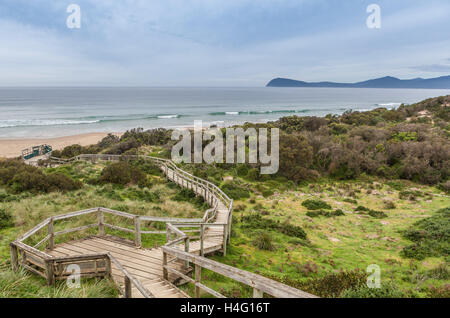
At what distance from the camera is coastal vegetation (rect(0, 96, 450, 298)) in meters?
7.09

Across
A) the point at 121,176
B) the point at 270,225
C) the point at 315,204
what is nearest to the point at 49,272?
the point at 270,225

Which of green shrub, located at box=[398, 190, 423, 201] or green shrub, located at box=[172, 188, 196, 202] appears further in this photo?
green shrub, located at box=[398, 190, 423, 201]

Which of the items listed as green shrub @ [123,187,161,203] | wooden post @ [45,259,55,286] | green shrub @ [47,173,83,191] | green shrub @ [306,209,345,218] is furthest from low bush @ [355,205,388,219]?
green shrub @ [47,173,83,191]

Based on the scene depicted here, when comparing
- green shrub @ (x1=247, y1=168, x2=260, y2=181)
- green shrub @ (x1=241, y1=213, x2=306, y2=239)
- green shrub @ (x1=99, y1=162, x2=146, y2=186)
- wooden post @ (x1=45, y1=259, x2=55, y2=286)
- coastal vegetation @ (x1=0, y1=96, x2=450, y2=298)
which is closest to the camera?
wooden post @ (x1=45, y1=259, x2=55, y2=286)

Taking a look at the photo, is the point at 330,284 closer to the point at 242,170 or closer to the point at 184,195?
the point at 184,195

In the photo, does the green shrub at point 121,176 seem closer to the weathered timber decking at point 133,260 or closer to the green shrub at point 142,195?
the green shrub at point 142,195

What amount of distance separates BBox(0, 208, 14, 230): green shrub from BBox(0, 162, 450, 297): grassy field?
0.14m

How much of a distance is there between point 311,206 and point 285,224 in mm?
4368

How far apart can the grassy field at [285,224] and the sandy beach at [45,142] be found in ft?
78.3

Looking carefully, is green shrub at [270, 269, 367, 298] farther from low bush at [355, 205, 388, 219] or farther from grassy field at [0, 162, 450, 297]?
low bush at [355, 205, 388, 219]

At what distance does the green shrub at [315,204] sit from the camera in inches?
627

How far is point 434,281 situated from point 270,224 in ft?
20.4

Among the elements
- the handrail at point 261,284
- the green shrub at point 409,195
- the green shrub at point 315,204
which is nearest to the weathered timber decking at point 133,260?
the handrail at point 261,284
